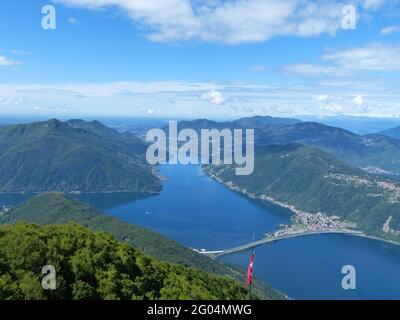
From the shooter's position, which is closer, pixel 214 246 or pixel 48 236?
pixel 48 236

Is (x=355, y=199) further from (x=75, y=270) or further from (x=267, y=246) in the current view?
(x=75, y=270)

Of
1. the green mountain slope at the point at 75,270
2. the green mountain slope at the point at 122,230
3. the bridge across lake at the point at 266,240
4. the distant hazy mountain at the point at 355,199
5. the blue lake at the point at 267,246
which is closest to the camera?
the green mountain slope at the point at 75,270

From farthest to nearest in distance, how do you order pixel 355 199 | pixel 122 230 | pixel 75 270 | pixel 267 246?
pixel 355 199 < pixel 267 246 < pixel 122 230 < pixel 75 270

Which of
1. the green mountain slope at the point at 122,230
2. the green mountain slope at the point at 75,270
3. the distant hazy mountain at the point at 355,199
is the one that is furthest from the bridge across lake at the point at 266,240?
the green mountain slope at the point at 75,270

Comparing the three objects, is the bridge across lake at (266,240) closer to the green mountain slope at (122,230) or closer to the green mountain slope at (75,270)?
the green mountain slope at (122,230)

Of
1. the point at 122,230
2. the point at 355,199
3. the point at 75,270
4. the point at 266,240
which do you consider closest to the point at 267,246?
the point at 266,240
